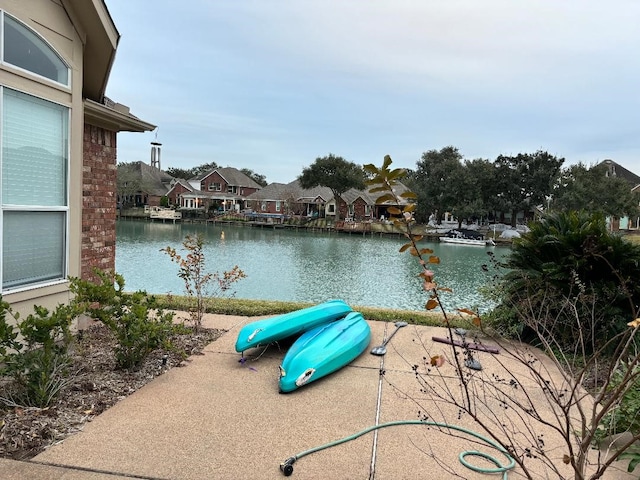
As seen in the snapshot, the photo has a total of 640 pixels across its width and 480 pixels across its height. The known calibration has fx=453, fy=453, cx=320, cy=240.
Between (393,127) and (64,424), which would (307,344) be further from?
(393,127)

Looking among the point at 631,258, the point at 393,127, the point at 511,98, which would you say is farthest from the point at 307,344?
the point at 393,127

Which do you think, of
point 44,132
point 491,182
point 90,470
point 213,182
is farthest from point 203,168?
point 90,470

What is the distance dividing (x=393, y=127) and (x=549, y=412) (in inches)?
1536

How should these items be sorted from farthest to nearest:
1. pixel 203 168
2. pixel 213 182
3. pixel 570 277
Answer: pixel 203 168 → pixel 213 182 → pixel 570 277

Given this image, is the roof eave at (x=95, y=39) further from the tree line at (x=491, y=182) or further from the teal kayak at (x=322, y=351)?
the tree line at (x=491, y=182)

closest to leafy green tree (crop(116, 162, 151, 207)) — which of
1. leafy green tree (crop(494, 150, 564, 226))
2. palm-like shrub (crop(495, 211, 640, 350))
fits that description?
leafy green tree (crop(494, 150, 564, 226))

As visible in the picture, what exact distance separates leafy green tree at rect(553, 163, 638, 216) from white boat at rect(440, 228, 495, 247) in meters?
7.21

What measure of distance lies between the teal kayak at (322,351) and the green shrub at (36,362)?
6.52 ft

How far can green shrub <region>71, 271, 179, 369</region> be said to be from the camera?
168 inches

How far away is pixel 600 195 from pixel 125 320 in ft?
146

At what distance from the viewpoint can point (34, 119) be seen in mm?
4539

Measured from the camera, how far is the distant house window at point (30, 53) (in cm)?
421

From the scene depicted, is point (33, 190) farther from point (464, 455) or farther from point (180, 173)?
point (180, 173)

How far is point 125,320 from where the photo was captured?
4434 mm
